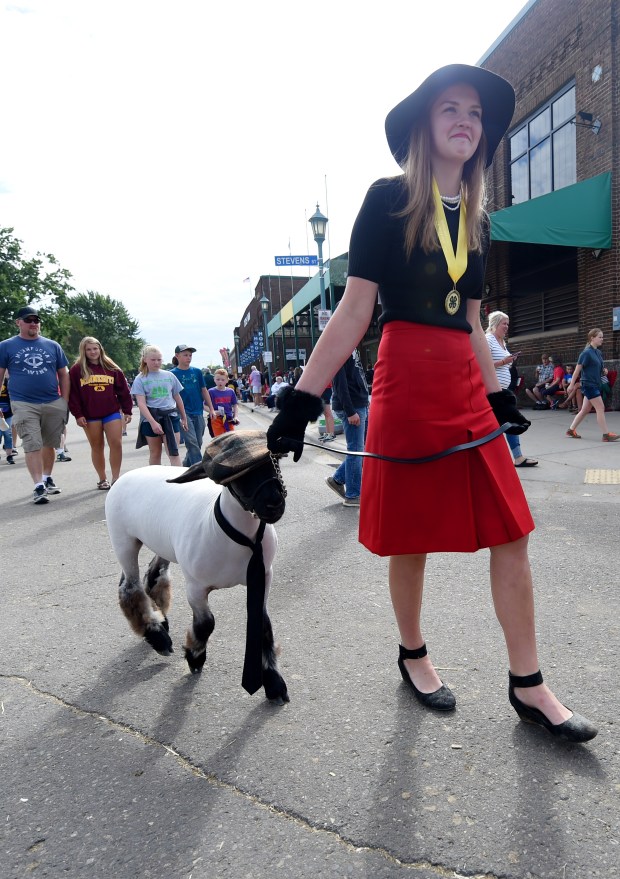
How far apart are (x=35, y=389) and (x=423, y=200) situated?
20.0 ft

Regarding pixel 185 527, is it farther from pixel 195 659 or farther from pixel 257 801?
pixel 257 801

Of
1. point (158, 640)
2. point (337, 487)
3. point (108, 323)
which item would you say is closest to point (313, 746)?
point (158, 640)

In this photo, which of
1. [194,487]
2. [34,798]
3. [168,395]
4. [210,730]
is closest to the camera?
[34,798]

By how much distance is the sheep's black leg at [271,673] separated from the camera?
2.26 metres

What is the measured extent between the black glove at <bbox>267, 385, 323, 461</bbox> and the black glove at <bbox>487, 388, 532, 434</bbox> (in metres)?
0.80

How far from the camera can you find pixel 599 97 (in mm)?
11945

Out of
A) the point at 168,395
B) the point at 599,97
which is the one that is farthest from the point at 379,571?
the point at 599,97

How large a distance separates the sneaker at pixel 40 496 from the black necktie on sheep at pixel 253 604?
5.21 metres

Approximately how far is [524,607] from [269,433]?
108 cm

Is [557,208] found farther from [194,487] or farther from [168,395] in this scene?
[194,487]

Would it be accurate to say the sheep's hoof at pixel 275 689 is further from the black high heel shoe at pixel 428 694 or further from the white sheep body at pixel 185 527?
the black high heel shoe at pixel 428 694

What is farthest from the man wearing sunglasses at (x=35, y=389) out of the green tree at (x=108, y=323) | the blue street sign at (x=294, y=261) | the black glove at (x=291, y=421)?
the green tree at (x=108, y=323)

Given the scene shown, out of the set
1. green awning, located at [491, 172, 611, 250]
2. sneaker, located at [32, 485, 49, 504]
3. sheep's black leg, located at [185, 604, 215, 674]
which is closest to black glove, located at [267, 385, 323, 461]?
sheep's black leg, located at [185, 604, 215, 674]

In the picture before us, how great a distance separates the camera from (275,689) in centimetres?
226
